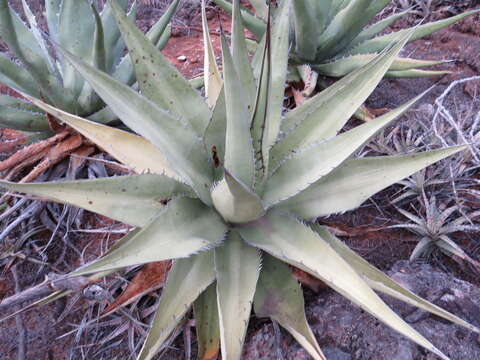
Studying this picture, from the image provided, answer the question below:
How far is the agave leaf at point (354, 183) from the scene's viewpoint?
101 centimetres

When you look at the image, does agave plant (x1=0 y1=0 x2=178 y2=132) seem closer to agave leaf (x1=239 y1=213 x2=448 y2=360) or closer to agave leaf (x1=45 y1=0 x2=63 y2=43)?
agave leaf (x1=45 y1=0 x2=63 y2=43)

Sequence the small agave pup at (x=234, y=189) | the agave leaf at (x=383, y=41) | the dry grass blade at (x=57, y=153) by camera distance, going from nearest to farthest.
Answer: the small agave pup at (x=234, y=189), the dry grass blade at (x=57, y=153), the agave leaf at (x=383, y=41)

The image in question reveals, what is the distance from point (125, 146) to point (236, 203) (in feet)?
1.30

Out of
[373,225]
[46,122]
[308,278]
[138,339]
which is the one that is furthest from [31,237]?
[373,225]

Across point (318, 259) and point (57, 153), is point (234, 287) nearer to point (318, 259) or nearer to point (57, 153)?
point (318, 259)

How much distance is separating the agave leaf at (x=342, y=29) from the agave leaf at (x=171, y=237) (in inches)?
51.2

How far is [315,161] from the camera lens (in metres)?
0.99

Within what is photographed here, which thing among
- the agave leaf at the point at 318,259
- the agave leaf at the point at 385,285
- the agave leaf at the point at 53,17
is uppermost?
the agave leaf at the point at 53,17

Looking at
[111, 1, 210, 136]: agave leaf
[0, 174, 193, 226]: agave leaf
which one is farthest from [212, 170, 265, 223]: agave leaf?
[111, 1, 210, 136]: agave leaf

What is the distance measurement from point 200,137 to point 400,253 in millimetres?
914

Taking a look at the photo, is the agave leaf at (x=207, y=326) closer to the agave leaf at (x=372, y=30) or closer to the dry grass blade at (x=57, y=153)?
the dry grass blade at (x=57, y=153)

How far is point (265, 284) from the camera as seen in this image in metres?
1.08

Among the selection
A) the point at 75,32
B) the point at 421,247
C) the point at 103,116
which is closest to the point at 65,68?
the point at 75,32

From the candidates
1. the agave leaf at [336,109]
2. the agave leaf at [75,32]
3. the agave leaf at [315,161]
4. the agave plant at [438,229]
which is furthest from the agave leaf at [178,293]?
the agave leaf at [75,32]
